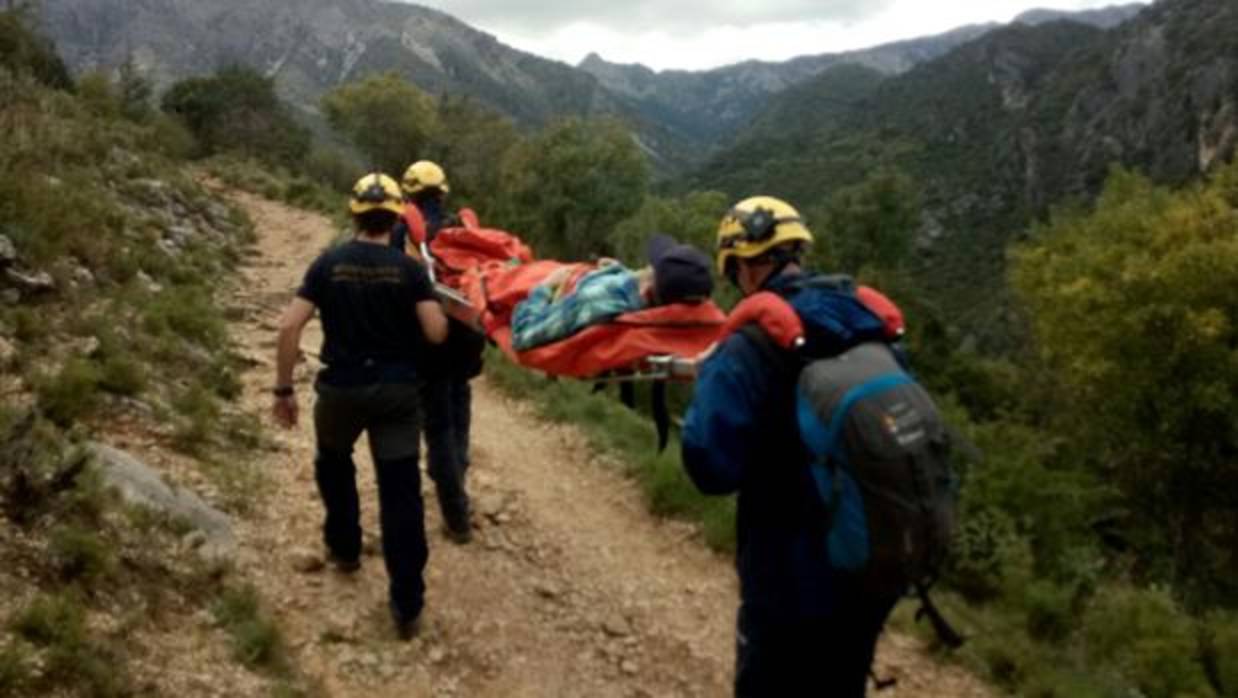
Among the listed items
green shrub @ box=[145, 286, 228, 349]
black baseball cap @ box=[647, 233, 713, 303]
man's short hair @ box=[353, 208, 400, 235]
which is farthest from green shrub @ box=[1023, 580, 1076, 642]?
green shrub @ box=[145, 286, 228, 349]

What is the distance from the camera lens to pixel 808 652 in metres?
3.36

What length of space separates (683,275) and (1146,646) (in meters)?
5.17

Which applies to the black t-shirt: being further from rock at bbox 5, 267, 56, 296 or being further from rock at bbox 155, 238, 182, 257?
rock at bbox 155, 238, 182, 257

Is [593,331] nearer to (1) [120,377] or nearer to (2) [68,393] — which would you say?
(2) [68,393]

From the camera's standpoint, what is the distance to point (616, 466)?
368 inches

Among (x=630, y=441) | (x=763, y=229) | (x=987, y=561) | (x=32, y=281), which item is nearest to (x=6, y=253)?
(x=32, y=281)

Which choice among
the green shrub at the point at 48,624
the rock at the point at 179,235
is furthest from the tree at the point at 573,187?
the green shrub at the point at 48,624

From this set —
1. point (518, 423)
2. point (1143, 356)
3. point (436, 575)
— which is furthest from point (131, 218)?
point (1143, 356)

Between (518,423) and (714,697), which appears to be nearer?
(714,697)

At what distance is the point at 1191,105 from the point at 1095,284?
66.6 m

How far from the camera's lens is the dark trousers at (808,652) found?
3299mm

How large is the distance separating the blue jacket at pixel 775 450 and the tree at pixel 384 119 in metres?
49.0

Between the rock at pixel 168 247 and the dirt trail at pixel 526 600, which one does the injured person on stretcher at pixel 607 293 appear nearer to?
the dirt trail at pixel 526 600

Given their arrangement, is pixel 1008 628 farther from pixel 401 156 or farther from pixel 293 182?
pixel 401 156
